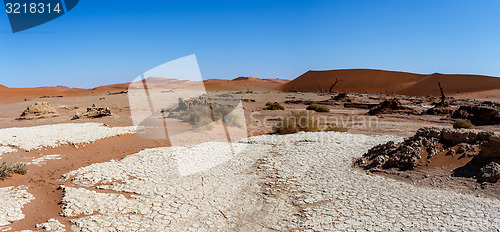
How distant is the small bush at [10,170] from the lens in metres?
6.11

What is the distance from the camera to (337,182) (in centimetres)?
553

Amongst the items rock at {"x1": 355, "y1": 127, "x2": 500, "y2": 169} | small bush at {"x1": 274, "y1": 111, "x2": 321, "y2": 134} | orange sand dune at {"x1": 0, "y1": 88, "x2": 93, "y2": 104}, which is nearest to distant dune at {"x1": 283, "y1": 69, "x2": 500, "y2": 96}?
small bush at {"x1": 274, "y1": 111, "x2": 321, "y2": 134}

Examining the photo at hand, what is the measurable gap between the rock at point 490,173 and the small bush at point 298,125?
6103 mm

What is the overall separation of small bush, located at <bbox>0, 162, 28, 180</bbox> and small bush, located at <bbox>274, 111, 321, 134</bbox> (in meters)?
7.25

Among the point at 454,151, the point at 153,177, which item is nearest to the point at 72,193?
the point at 153,177

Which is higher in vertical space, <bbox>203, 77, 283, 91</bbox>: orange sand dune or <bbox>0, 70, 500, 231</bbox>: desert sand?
<bbox>203, 77, 283, 91</bbox>: orange sand dune

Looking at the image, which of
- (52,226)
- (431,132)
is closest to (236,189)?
(52,226)

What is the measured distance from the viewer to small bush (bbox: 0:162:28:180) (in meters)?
6.11

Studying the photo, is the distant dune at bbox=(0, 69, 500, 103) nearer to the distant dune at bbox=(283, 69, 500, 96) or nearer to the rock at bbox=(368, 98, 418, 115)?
the distant dune at bbox=(283, 69, 500, 96)

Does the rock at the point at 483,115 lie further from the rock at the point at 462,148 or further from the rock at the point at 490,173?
the rock at the point at 490,173

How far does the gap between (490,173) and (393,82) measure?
221 ft

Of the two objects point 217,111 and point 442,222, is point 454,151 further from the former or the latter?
point 217,111

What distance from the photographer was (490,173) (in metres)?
5.02

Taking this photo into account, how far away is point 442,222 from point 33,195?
638 cm
